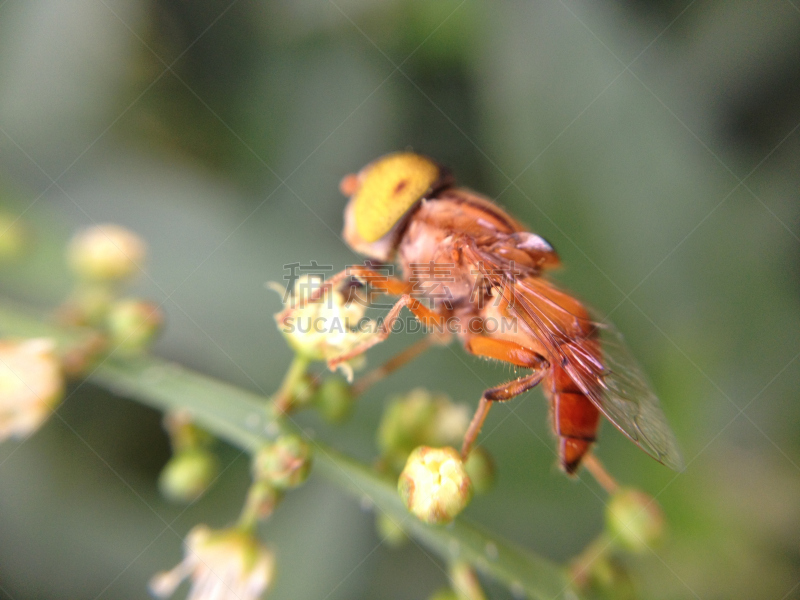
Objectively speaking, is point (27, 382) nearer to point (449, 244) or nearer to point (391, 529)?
point (391, 529)

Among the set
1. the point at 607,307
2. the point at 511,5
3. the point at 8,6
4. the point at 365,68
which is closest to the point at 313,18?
the point at 365,68

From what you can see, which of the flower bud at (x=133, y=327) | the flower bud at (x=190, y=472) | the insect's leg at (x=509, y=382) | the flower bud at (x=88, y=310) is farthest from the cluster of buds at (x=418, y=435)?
the flower bud at (x=88, y=310)

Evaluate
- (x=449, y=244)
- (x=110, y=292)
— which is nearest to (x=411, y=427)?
(x=449, y=244)

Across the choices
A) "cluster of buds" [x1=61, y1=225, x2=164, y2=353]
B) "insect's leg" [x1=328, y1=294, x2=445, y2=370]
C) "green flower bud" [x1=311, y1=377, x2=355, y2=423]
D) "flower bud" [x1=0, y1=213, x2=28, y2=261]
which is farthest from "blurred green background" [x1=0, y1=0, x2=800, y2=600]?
"insect's leg" [x1=328, y1=294, x2=445, y2=370]

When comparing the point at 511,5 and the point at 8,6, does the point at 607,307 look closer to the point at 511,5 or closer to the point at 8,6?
the point at 511,5

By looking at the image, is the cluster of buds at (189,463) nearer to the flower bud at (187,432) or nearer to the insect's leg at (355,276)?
the flower bud at (187,432)

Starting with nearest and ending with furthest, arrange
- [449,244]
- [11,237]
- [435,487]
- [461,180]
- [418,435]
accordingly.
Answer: [435,487] → [449,244] → [418,435] → [11,237] → [461,180]
